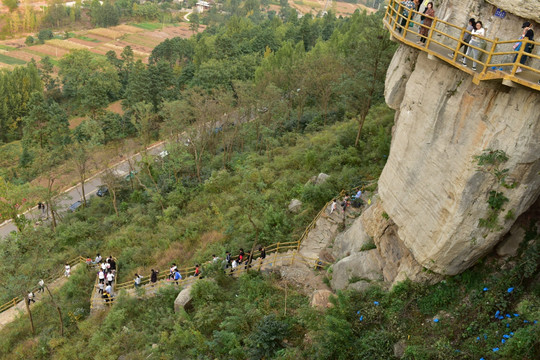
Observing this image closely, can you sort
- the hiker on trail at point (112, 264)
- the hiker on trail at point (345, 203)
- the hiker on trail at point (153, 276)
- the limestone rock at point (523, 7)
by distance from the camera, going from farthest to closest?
the hiker on trail at point (112, 264), the hiker on trail at point (153, 276), the hiker on trail at point (345, 203), the limestone rock at point (523, 7)

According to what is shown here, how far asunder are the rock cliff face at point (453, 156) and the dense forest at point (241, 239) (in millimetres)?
1320

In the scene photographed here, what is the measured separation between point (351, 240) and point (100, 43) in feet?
360

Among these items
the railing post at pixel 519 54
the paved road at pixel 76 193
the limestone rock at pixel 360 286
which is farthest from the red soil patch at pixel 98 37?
the railing post at pixel 519 54

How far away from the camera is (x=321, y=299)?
16.5 meters

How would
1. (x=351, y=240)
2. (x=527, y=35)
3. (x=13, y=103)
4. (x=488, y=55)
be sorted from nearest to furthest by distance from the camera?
(x=527, y=35) < (x=488, y=55) < (x=351, y=240) < (x=13, y=103)

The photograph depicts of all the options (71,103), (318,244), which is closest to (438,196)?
(318,244)

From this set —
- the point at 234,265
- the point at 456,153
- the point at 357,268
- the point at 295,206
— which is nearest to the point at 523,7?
the point at 456,153

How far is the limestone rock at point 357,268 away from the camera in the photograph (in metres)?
16.7

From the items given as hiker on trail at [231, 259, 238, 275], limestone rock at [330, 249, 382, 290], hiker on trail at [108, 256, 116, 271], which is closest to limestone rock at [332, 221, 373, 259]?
limestone rock at [330, 249, 382, 290]

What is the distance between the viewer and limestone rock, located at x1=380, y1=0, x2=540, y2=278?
11320 millimetres

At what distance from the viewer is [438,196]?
1315cm

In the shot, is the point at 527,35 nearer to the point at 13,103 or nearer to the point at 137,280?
the point at 137,280

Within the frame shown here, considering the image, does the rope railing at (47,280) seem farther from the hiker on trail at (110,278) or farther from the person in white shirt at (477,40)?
the person in white shirt at (477,40)

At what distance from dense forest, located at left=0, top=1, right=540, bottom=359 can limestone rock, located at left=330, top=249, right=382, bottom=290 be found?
898mm
